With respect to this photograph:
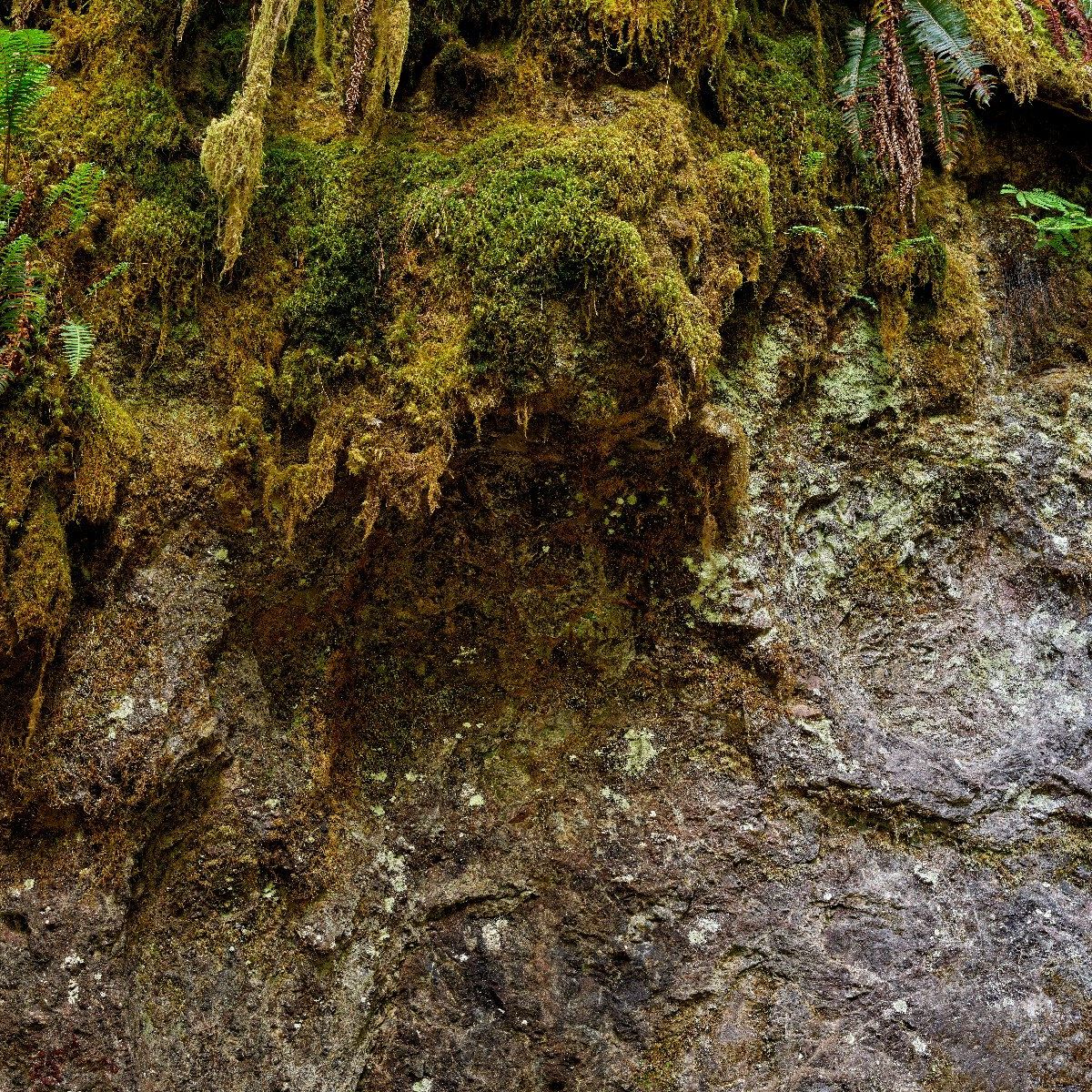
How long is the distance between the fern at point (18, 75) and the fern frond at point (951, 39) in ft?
14.7

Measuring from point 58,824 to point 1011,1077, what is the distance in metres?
4.40

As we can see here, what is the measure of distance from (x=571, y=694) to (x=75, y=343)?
2.81 m

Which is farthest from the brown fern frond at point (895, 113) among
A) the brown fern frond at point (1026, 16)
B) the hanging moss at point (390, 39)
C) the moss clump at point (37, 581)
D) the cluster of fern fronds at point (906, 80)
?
the moss clump at point (37, 581)

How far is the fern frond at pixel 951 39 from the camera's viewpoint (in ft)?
15.6

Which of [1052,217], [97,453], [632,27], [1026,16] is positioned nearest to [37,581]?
[97,453]

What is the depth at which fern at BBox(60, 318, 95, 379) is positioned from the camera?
3426mm

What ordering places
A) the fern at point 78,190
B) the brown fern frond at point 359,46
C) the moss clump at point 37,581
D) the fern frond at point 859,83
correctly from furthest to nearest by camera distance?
the fern frond at point 859,83 → the brown fern frond at point 359,46 → the fern at point 78,190 → the moss clump at point 37,581

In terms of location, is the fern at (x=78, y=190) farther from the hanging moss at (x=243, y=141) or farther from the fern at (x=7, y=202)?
the hanging moss at (x=243, y=141)

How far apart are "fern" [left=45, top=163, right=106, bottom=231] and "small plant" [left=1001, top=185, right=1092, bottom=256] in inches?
186

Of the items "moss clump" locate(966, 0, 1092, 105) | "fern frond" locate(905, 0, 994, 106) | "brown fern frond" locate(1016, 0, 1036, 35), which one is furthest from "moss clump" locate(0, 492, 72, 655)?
"brown fern frond" locate(1016, 0, 1036, 35)

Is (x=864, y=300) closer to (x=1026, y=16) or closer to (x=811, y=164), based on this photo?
(x=811, y=164)

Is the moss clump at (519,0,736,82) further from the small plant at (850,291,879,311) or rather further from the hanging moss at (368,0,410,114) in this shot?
the small plant at (850,291,879,311)

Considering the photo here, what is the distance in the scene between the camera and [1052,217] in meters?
4.89

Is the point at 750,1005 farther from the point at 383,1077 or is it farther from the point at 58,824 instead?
the point at 58,824
